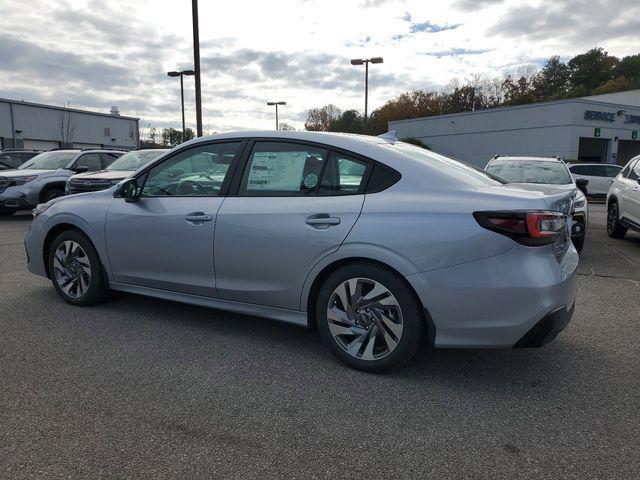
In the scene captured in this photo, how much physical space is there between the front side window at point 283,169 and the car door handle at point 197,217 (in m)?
0.33

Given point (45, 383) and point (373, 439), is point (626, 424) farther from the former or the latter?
point (45, 383)

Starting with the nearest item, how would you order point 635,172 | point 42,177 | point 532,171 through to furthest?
1. point 532,171
2. point 635,172
3. point 42,177

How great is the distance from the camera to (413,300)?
3145mm

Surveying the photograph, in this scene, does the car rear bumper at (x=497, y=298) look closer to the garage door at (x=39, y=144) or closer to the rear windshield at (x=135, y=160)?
A: the rear windshield at (x=135, y=160)

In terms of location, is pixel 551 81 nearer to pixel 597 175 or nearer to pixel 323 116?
pixel 323 116

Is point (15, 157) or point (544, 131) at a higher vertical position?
point (544, 131)

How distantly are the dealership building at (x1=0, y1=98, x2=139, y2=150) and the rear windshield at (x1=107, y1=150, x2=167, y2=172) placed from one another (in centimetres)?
3184

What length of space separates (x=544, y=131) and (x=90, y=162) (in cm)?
3227

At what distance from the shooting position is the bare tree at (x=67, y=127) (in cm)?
4796

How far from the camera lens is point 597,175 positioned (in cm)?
2008

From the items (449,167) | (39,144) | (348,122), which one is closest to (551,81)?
(348,122)

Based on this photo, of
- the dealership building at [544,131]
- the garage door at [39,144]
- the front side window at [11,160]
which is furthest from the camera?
the garage door at [39,144]

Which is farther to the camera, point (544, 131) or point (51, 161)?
point (544, 131)

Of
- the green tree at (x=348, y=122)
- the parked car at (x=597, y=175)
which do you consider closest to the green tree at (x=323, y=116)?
the green tree at (x=348, y=122)
